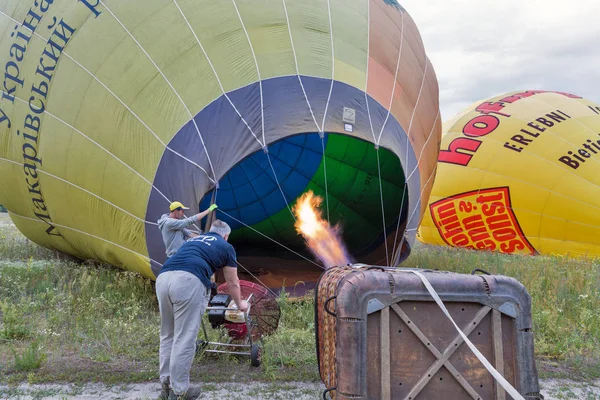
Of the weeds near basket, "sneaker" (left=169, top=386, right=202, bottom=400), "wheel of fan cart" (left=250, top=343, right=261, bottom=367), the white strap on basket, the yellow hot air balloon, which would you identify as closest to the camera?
the white strap on basket

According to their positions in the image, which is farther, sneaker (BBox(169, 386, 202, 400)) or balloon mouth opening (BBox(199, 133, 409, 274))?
balloon mouth opening (BBox(199, 133, 409, 274))

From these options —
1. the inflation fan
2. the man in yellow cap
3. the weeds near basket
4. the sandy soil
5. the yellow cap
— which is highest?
the yellow cap

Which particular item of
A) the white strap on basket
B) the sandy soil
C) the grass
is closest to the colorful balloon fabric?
the grass

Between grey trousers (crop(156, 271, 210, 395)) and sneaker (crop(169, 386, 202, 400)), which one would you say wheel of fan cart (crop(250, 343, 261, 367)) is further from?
grey trousers (crop(156, 271, 210, 395))

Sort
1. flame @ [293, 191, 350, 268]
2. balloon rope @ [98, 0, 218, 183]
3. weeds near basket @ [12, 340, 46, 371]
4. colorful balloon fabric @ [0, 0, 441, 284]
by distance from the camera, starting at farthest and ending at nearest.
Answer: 1. flame @ [293, 191, 350, 268]
2. colorful balloon fabric @ [0, 0, 441, 284]
3. balloon rope @ [98, 0, 218, 183]
4. weeds near basket @ [12, 340, 46, 371]

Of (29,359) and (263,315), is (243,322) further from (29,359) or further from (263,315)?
(29,359)

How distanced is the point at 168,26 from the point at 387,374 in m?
4.37

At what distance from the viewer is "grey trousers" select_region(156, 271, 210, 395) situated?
138 inches

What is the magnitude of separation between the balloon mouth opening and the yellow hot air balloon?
282cm

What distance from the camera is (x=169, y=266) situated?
3641mm

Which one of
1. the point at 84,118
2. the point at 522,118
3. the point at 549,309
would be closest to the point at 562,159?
the point at 522,118

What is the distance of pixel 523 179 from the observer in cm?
980

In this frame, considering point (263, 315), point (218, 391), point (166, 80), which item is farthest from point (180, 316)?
point (166, 80)

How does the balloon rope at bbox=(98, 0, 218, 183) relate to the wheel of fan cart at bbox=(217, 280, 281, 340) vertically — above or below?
above
